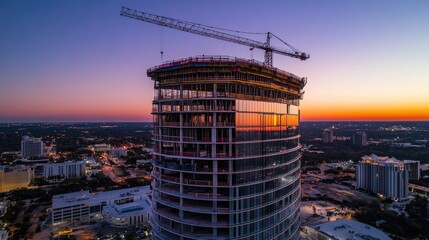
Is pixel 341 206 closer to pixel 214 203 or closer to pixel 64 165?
pixel 214 203

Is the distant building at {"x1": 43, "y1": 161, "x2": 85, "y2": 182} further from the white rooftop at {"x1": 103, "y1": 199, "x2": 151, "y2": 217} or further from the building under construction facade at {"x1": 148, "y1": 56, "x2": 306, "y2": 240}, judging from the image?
the building under construction facade at {"x1": 148, "y1": 56, "x2": 306, "y2": 240}

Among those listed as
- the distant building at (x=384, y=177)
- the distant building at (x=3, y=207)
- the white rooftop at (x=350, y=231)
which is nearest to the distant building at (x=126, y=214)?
the distant building at (x=3, y=207)

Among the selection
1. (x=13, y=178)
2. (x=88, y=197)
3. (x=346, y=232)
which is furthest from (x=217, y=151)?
(x=13, y=178)

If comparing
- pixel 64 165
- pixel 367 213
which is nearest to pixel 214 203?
pixel 367 213

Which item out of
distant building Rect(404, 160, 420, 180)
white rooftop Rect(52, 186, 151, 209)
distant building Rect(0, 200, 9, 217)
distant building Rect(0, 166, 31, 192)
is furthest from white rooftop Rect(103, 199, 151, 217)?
distant building Rect(404, 160, 420, 180)

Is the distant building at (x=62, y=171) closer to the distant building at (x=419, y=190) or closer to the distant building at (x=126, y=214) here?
the distant building at (x=126, y=214)

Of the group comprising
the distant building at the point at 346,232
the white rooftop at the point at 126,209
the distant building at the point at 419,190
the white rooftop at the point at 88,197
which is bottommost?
the distant building at the point at 419,190
